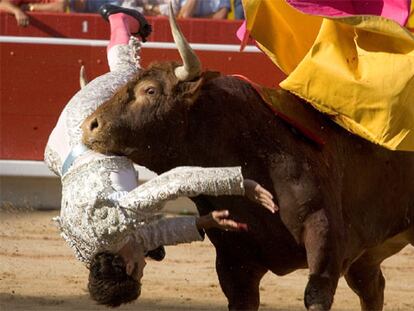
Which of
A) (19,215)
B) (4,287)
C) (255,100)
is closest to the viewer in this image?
(255,100)

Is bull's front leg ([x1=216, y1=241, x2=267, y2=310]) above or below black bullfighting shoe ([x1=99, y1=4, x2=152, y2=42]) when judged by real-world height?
below

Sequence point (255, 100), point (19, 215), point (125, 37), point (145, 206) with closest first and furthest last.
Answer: point (145, 206)
point (255, 100)
point (125, 37)
point (19, 215)

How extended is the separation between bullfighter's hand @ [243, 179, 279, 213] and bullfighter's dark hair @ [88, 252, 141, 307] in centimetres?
47

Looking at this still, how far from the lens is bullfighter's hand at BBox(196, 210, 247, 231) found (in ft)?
13.4

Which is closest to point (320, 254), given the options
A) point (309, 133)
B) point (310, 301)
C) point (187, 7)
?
point (310, 301)

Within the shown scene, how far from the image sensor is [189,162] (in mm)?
4316

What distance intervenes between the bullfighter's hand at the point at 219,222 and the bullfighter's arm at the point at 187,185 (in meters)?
0.07

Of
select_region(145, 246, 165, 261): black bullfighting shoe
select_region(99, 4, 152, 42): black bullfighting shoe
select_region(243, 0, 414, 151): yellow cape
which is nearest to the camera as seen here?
select_region(145, 246, 165, 261): black bullfighting shoe

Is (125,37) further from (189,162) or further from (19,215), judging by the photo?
(19,215)

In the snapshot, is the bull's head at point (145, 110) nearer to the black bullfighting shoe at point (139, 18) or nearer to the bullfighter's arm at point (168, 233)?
the bullfighter's arm at point (168, 233)

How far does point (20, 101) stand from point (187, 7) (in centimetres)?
117

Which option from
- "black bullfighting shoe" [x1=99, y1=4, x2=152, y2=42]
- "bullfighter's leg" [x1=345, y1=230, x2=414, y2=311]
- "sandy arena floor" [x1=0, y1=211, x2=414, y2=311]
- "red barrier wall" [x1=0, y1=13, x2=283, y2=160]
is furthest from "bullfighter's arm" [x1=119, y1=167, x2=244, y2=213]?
"red barrier wall" [x1=0, y1=13, x2=283, y2=160]

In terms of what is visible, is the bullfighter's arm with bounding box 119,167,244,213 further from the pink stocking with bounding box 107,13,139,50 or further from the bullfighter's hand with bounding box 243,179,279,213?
the pink stocking with bounding box 107,13,139,50

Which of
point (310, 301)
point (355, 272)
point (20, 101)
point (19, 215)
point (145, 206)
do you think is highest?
point (145, 206)
